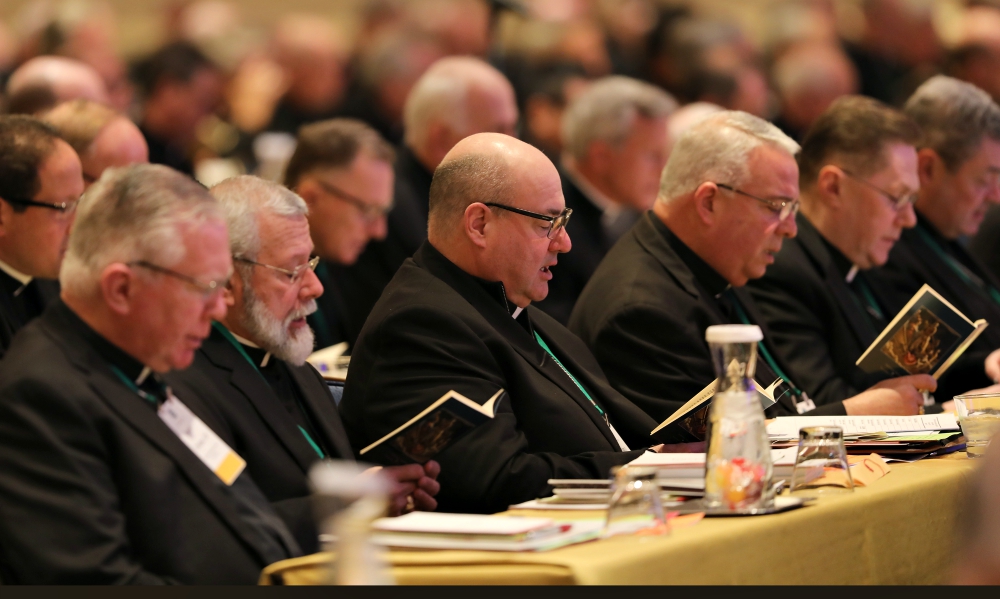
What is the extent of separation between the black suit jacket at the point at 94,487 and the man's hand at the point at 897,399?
2.13 metres

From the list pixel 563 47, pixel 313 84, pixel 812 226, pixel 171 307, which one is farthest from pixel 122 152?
pixel 563 47

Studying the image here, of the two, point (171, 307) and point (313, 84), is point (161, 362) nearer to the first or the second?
point (171, 307)

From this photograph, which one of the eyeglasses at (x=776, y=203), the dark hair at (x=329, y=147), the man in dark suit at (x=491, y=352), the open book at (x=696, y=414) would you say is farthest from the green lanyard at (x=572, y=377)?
the dark hair at (x=329, y=147)

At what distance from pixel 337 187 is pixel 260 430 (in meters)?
3.08

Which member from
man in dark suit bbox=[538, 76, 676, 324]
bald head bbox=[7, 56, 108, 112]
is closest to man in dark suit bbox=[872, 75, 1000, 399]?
man in dark suit bbox=[538, 76, 676, 324]

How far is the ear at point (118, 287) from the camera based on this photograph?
105 inches

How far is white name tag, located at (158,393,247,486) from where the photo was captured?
2766 mm

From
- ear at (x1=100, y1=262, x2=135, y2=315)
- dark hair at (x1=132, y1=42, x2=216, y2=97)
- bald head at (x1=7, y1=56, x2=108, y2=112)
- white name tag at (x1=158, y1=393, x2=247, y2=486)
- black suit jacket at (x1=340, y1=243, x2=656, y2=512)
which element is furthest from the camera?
dark hair at (x1=132, y1=42, x2=216, y2=97)

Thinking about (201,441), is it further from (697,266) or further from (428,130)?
(428,130)

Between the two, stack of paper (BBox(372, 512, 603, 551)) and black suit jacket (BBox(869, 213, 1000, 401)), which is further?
black suit jacket (BBox(869, 213, 1000, 401))

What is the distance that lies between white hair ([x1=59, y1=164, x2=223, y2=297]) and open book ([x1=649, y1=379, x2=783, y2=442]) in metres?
1.34

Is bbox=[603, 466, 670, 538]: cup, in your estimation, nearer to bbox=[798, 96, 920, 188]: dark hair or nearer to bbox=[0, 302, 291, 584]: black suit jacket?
bbox=[0, 302, 291, 584]: black suit jacket

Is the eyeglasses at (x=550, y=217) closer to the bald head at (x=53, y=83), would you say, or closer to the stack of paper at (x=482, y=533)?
the stack of paper at (x=482, y=533)

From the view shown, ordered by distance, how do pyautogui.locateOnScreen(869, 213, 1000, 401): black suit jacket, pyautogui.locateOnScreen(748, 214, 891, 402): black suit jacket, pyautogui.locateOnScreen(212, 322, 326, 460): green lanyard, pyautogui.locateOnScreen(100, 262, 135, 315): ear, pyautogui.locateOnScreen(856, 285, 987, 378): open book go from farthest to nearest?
pyautogui.locateOnScreen(869, 213, 1000, 401): black suit jacket, pyautogui.locateOnScreen(748, 214, 891, 402): black suit jacket, pyautogui.locateOnScreen(856, 285, 987, 378): open book, pyautogui.locateOnScreen(212, 322, 326, 460): green lanyard, pyautogui.locateOnScreen(100, 262, 135, 315): ear
